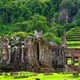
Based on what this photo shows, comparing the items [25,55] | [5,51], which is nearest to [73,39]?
[5,51]

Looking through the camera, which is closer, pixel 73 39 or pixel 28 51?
pixel 28 51

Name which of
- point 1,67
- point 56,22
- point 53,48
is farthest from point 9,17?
point 1,67

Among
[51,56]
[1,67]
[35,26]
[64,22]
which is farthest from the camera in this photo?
[64,22]

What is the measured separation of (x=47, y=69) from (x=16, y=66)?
4418 mm

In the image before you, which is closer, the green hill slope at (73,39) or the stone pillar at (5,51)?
the stone pillar at (5,51)

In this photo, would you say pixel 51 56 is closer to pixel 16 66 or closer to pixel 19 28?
pixel 16 66

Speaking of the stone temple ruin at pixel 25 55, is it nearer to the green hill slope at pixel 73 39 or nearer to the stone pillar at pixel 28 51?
the stone pillar at pixel 28 51

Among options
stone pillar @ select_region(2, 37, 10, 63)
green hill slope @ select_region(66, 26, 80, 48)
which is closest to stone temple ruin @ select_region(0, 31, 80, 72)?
stone pillar @ select_region(2, 37, 10, 63)

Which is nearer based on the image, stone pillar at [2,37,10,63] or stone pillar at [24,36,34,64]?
stone pillar at [24,36,34,64]

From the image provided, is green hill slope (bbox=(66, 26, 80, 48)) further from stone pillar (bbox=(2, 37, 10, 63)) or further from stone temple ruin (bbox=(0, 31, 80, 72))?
stone pillar (bbox=(2, 37, 10, 63))

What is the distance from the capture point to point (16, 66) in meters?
67.8

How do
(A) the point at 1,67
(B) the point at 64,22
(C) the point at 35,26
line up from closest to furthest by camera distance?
1. (A) the point at 1,67
2. (C) the point at 35,26
3. (B) the point at 64,22

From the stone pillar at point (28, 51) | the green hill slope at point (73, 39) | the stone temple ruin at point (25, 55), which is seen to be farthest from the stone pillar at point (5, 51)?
the green hill slope at point (73, 39)

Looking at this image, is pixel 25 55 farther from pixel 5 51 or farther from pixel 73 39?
pixel 73 39
